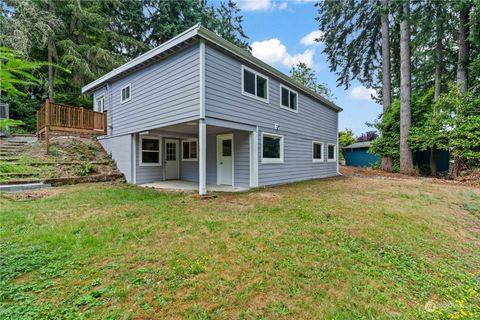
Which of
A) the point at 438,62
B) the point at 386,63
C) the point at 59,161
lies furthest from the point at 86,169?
the point at 438,62

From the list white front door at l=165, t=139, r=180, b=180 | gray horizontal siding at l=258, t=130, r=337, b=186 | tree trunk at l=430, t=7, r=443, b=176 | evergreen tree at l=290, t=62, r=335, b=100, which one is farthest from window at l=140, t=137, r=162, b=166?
evergreen tree at l=290, t=62, r=335, b=100

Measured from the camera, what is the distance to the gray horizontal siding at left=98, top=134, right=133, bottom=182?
952 cm

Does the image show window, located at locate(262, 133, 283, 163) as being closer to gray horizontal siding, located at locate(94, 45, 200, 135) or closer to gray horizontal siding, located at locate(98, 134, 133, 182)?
gray horizontal siding, located at locate(94, 45, 200, 135)

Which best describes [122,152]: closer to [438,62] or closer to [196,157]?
[196,157]

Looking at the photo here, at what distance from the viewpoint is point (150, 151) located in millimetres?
10078

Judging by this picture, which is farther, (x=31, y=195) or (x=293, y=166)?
(x=293, y=166)

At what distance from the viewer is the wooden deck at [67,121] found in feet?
29.9

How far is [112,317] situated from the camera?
6.55 feet

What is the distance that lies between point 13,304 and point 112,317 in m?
0.97

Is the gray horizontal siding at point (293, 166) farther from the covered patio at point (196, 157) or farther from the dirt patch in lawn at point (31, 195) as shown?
the dirt patch in lawn at point (31, 195)

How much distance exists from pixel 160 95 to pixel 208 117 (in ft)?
7.72

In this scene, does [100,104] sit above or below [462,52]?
below

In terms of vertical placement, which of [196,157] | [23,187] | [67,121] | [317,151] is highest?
[67,121]

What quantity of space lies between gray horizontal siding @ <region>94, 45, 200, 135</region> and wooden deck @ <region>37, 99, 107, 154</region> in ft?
2.87
